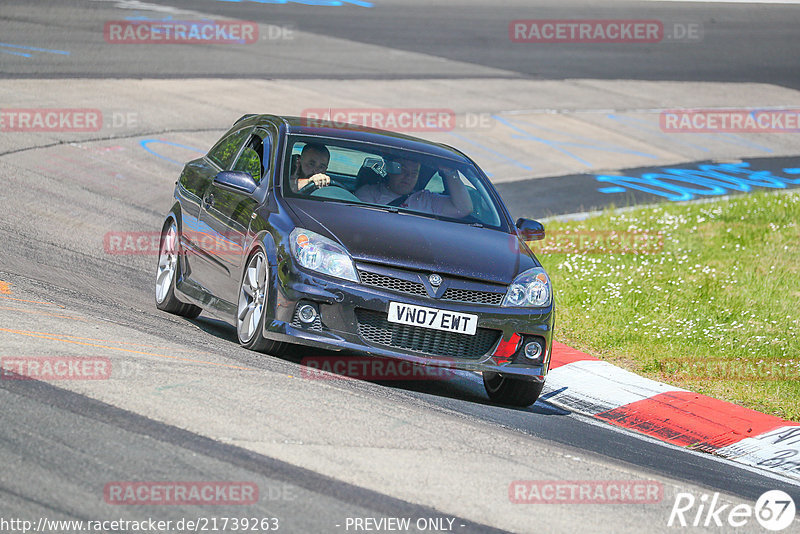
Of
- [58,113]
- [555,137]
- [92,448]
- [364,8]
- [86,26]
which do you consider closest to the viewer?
[92,448]

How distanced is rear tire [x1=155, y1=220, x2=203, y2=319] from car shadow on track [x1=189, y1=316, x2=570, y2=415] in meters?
0.55

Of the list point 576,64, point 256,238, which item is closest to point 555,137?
point 576,64

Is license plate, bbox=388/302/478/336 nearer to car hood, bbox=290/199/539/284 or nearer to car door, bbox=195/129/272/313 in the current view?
car hood, bbox=290/199/539/284

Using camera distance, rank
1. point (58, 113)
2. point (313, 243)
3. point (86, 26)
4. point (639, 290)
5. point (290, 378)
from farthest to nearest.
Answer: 1. point (86, 26)
2. point (58, 113)
3. point (639, 290)
4. point (313, 243)
5. point (290, 378)

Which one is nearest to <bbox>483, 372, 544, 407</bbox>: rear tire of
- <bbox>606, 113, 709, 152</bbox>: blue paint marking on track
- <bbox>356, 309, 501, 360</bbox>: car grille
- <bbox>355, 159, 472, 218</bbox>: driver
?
<bbox>356, 309, 501, 360</bbox>: car grille

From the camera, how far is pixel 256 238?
8.05m

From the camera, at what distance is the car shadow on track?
7.95m

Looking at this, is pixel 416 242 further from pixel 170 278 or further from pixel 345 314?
pixel 170 278

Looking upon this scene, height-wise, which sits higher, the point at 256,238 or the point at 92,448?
the point at 256,238

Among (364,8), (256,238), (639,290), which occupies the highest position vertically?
(364,8)

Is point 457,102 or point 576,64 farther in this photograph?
point 576,64

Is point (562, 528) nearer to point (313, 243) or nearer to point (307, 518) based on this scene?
point (307, 518)

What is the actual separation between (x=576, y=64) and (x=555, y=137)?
7238 millimetres

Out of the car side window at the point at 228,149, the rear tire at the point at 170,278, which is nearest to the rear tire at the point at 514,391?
the rear tire at the point at 170,278
